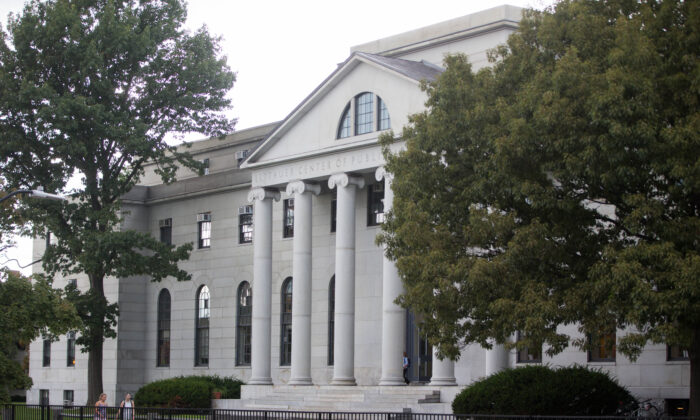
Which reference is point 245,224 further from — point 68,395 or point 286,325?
point 68,395

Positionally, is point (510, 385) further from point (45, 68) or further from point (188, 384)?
point (45, 68)

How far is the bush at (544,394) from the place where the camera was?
3073 cm

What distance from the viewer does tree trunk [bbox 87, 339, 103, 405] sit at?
1922 inches

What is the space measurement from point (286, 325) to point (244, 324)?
311 cm

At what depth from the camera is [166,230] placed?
2200 inches

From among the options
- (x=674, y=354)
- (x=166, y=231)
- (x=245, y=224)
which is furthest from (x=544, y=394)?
(x=166, y=231)

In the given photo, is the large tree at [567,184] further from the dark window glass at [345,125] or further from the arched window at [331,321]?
the arched window at [331,321]

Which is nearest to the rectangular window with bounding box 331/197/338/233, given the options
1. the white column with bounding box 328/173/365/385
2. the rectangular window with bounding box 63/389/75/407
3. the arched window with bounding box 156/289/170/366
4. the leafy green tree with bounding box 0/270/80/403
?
the white column with bounding box 328/173/365/385

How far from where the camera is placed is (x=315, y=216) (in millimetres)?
47625

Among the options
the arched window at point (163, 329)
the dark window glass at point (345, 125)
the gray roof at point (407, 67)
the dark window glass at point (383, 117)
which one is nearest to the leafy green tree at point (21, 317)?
the dark window glass at point (345, 125)

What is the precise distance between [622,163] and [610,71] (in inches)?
80.8

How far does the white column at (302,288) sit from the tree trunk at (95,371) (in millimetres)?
11083

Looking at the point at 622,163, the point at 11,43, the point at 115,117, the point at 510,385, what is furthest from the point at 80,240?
the point at 622,163

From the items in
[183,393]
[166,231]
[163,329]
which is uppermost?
[166,231]
